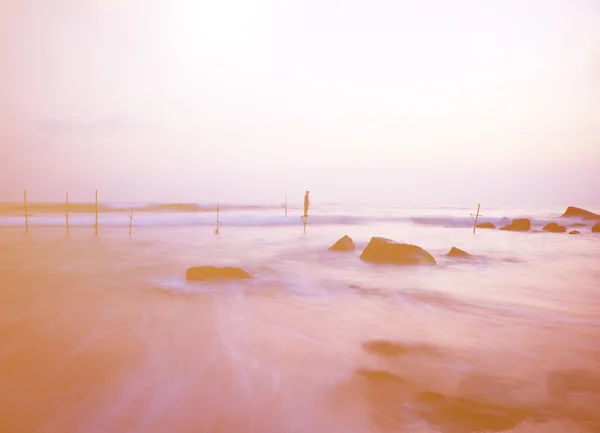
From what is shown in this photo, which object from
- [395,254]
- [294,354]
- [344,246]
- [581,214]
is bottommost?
[344,246]

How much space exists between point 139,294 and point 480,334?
8834mm

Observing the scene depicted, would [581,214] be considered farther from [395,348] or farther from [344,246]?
[395,348]

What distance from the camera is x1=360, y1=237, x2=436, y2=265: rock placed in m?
15.4

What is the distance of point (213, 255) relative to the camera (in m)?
18.2

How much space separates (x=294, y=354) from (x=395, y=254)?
10.8 metres

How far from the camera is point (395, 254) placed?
615 inches

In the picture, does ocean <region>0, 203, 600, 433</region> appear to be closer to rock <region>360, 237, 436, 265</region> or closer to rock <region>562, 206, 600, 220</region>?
rock <region>360, 237, 436, 265</region>

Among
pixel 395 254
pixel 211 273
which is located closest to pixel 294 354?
pixel 211 273

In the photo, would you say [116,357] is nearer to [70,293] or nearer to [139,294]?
[139,294]

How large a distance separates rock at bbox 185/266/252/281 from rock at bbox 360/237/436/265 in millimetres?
6951

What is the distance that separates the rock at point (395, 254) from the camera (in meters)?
15.4

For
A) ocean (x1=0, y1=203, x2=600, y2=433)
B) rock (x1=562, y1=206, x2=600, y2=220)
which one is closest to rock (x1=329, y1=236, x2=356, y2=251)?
ocean (x1=0, y1=203, x2=600, y2=433)

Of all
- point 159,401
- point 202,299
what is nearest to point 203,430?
point 159,401

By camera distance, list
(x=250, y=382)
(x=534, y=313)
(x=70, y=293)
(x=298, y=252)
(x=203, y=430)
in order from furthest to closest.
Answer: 1. (x=298, y=252)
2. (x=70, y=293)
3. (x=534, y=313)
4. (x=250, y=382)
5. (x=203, y=430)
